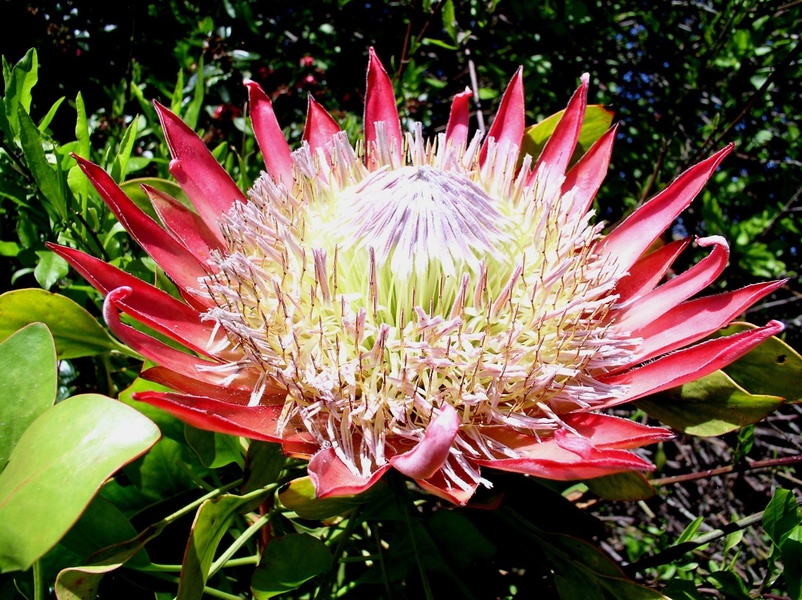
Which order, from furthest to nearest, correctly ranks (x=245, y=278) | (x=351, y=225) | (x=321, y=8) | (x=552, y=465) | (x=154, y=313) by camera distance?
1. (x=321, y=8)
2. (x=351, y=225)
3. (x=245, y=278)
4. (x=154, y=313)
5. (x=552, y=465)

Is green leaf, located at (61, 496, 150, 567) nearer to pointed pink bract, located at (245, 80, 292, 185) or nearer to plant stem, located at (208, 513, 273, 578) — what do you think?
plant stem, located at (208, 513, 273, 578)

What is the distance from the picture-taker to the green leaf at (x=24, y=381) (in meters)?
0.86

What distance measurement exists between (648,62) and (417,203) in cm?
167

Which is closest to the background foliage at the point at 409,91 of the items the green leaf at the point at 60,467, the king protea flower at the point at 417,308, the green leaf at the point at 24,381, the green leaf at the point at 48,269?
the green leaf at the point at 48,269

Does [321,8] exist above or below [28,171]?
above

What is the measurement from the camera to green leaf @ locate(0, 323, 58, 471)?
0.86 metres

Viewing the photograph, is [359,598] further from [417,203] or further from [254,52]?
[254,52]

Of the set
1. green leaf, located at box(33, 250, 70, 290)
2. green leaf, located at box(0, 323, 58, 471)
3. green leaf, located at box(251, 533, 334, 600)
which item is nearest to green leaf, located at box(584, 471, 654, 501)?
green leaf, located at box(251, 533, 334, 600)

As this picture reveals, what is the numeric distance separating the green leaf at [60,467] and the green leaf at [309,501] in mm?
298

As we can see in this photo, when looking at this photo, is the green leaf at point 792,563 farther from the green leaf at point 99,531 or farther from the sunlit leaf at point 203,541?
the green leaf at point 99,531

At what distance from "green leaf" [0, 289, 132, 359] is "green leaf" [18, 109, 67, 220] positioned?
9.4 inches

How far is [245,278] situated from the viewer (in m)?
1.32

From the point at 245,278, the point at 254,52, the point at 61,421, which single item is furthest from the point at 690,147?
the point at 61,421

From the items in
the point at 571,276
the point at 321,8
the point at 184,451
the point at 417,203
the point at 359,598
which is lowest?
the point at 359,598
